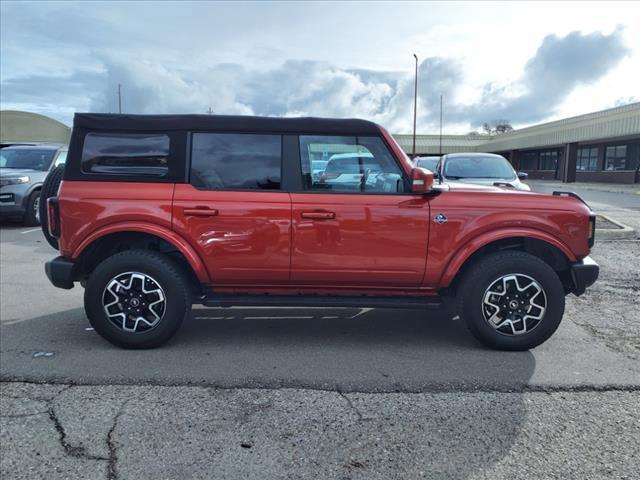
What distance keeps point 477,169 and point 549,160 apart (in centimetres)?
3718

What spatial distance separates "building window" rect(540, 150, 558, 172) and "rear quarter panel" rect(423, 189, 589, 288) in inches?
1666

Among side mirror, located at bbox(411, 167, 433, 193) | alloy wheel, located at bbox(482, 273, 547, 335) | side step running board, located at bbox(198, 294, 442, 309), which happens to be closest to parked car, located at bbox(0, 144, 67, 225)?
side step running board, located at bbox(198, 294, 442, 309)

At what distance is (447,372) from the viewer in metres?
4.00

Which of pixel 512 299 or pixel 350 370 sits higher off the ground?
pixel 512 299

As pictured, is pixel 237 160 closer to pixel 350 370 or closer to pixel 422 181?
pixel 422 181

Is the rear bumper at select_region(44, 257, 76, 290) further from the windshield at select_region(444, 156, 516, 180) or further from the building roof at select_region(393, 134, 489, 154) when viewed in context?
the building roof at select_region(393, 134, 489, 154)

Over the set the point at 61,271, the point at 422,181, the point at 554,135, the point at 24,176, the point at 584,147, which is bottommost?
the point at 61,271

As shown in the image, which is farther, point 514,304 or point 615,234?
point 615,234

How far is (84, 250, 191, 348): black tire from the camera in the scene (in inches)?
172

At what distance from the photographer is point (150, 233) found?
438cm

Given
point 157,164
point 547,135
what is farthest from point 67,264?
point 547,135

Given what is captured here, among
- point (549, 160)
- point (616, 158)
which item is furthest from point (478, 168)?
point (549, 160)

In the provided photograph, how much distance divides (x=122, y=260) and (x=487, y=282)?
3.06 m

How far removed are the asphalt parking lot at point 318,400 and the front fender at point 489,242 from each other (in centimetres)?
71
